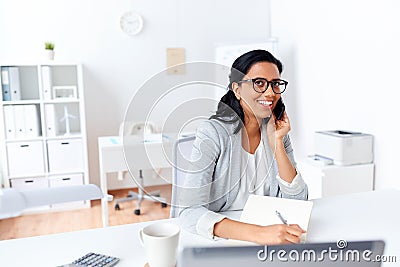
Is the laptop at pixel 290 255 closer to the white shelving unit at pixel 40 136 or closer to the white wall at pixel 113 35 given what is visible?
the white shelving unit at pixel 40 136

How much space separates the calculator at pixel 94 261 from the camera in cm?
88

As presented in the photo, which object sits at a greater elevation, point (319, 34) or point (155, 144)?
point (319, 34)

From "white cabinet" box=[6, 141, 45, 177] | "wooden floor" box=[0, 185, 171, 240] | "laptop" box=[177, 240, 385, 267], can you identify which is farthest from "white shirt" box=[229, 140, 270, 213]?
"white cabinet" box=[6, 141, 45, 177]

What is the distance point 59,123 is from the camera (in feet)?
12.3

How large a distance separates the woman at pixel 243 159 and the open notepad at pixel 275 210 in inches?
1.9

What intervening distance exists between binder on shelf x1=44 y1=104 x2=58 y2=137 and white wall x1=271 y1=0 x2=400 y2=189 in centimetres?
228

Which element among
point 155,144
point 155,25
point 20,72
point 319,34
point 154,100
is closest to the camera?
point 154,100

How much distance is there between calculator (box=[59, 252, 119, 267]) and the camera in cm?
88

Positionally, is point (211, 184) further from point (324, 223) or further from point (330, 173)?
point (330, 173)

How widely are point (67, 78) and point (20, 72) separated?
42 centimetres

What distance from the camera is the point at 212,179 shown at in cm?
110

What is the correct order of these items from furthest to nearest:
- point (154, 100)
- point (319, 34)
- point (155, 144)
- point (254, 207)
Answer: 1. point (319, 34)
2. point (254, 207)
3. point (155, 144)
4. point (154, 100)

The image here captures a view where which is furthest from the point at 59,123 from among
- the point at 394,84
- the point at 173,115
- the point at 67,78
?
the point at 173,115

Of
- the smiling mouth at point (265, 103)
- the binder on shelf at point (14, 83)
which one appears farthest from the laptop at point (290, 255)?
the binder on shelf at point (14, 83)
